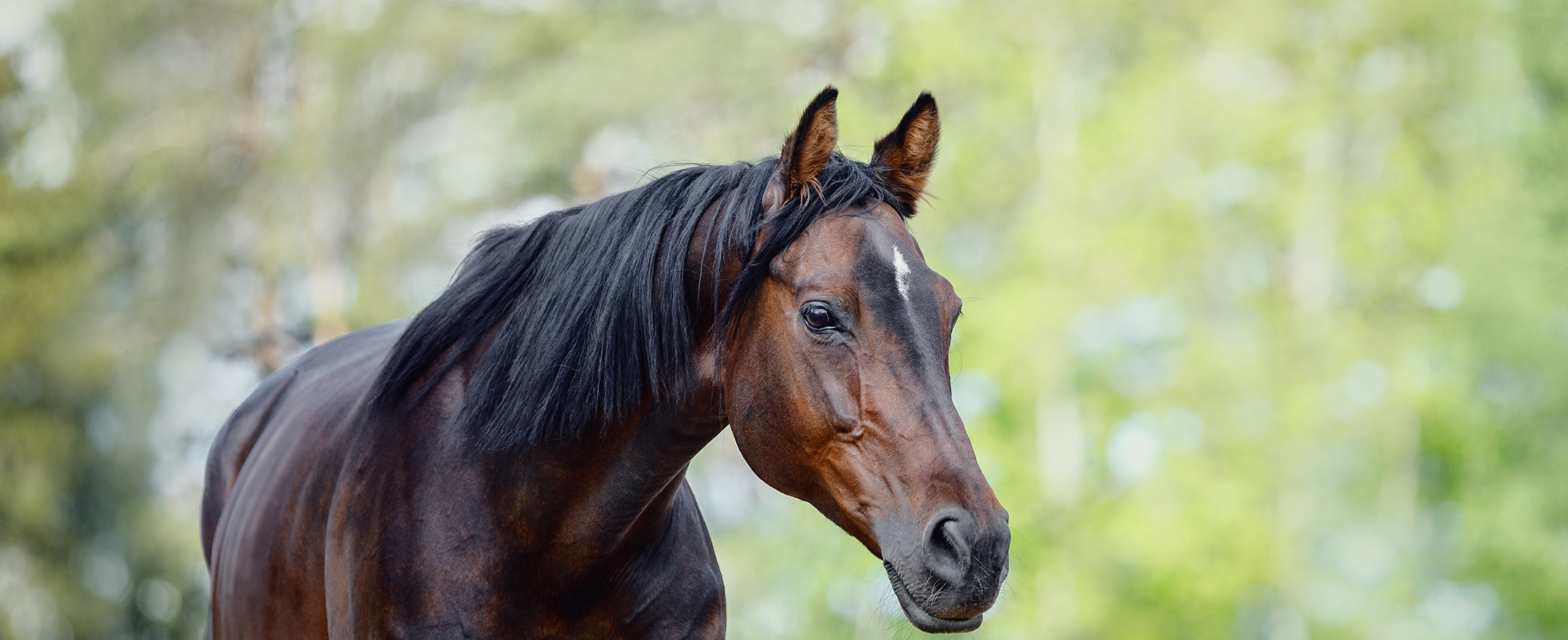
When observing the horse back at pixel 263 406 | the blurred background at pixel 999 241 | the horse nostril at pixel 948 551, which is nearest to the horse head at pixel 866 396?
the horse nostril at pixel 948 551

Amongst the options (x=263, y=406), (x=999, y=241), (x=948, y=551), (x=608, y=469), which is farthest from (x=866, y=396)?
(x=999, y=241)

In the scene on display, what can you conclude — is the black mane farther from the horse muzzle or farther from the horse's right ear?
the horse muzzle

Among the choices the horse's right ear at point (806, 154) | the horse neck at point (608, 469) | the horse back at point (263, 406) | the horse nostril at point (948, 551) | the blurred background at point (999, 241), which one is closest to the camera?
the horse nostril at point (948, 551)

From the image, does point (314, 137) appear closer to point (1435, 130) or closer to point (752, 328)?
point (752, 328)

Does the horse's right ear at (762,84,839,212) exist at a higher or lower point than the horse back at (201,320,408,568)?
higher

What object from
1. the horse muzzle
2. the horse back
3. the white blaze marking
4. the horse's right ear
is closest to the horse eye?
the white blaze marking

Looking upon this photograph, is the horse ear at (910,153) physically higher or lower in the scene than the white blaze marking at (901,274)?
higher

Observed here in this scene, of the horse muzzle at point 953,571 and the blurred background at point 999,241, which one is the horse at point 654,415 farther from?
the blurred background at point 999,241

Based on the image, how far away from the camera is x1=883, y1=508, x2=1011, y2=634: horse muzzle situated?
2072 millimetres

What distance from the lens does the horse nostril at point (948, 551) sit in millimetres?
2070

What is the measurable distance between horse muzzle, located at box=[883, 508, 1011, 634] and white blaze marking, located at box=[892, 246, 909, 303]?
46 centimetres

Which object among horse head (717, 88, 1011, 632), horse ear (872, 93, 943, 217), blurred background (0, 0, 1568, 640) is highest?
horse ear (872, 93, 943, 217)

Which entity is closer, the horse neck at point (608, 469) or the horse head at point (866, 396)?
the horse head at point (866, 396)

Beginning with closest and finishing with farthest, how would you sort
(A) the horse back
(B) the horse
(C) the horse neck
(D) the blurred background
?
(B) the horse → (C) the horse neck → (A) the horse back → (D) the blurred background
